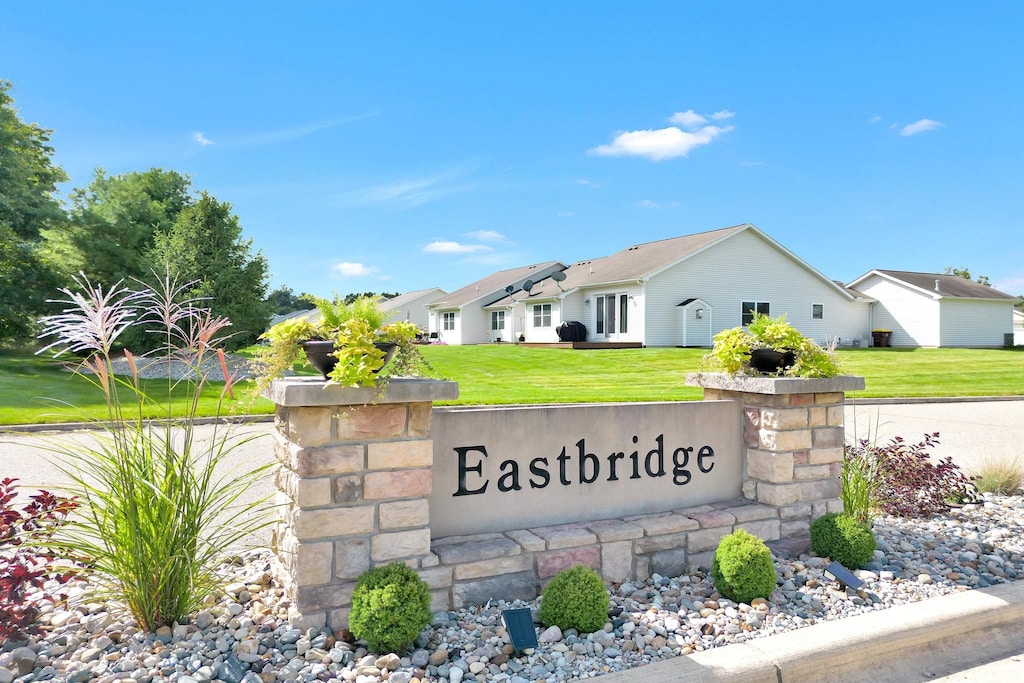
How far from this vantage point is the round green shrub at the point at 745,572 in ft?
13.3

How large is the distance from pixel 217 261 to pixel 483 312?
1937 centimetres

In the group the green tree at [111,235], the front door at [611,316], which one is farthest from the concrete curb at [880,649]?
the front door at [611,316]

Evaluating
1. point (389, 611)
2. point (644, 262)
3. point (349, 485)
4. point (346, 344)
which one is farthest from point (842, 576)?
point (644, 262)

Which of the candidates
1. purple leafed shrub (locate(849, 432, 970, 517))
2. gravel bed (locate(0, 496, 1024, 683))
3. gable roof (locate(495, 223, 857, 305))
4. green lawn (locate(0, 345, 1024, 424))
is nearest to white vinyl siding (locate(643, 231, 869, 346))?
gable roof (locate(495, 223, 857, 305))

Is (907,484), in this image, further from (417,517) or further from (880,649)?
(417,517)

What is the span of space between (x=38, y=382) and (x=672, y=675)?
2091 centimetres

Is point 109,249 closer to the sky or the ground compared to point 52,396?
closer to the sky

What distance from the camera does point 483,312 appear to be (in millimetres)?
39750

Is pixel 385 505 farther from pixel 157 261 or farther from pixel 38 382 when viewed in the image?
pixel 157 261

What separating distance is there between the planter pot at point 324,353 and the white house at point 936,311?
36.8 metres

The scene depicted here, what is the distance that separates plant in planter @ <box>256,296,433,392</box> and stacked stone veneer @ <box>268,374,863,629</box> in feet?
0.38

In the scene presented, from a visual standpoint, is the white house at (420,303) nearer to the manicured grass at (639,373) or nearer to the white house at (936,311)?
the manicured grass at (639,373)

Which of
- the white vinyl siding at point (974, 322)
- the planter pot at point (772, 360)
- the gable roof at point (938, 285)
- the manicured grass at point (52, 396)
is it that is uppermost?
the gable roof at point (938, 285)

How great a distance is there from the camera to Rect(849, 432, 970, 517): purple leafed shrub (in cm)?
589
